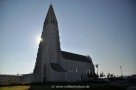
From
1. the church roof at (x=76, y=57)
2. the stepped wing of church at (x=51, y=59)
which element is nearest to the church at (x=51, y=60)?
the stepped wing of church at (x=51, y=59)

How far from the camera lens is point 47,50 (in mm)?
62062

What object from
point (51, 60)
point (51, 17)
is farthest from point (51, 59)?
point (51, 17)

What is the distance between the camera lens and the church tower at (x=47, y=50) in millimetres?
61281

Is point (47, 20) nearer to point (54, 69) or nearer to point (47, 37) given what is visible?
point (47, 37)

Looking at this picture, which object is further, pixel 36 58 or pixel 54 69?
pixel 36 58

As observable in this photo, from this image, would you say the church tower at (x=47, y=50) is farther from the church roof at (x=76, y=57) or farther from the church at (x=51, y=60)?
the church roof at (x=76, y=57)

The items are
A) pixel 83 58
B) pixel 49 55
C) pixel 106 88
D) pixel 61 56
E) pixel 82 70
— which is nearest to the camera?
pixel 106 88

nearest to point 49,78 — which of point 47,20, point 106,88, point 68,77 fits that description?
point 68,77

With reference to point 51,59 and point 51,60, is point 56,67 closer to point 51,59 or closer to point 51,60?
point 51,60

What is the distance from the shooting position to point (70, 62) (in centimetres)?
7112

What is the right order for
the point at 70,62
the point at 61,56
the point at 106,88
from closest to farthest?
the point at 106,88 < the point at 61,56 < the point at 70,62

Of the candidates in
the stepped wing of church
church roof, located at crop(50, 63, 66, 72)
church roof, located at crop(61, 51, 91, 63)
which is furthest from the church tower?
church roof, located at crop(61, 51, 91, 63)

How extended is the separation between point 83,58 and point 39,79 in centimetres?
3090

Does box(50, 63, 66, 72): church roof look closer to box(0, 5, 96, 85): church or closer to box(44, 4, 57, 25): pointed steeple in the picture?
box(0, 5, 96, 85): church
